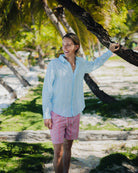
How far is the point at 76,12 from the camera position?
4.11 metres

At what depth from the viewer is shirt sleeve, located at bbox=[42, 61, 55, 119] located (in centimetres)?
229

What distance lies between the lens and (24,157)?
136 inches

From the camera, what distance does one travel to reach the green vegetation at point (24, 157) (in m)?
3.10

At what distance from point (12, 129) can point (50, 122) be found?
10.3 feet

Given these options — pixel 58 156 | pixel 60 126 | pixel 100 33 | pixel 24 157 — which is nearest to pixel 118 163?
pixel 58 156

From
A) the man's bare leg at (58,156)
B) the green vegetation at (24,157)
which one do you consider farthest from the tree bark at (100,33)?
the green vegetation at (24,157)

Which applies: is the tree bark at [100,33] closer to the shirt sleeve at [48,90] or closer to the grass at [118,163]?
the shirt sleeve at [48,90]

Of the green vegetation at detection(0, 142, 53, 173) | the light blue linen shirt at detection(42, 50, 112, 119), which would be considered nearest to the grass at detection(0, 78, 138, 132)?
the green vegetation at detection(0, 142, 53, 173)

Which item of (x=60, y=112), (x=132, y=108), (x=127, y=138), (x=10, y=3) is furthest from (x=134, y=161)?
(x=10, y=3)

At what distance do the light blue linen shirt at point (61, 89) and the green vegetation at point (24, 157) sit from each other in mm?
1253

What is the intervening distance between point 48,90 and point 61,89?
16cm

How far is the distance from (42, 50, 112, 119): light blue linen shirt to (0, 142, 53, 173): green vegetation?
1253 millimetres

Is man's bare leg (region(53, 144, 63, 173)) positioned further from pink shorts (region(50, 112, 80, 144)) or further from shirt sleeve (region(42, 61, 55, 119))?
shirt sleeve (region(42, 61, 55, 119))

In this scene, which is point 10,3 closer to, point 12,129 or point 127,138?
point 12,129
